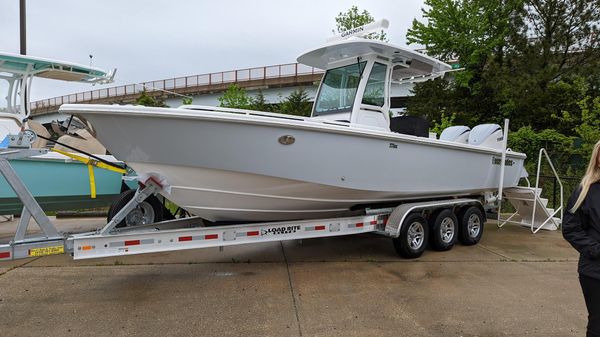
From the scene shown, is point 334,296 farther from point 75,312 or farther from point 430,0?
point 430,0

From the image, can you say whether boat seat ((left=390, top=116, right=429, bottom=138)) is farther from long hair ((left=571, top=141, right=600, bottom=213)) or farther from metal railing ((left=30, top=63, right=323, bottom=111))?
metal railing ((left=30, top=63, right=323, bottom=111))

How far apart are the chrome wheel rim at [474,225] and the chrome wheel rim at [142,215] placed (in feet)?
15.8

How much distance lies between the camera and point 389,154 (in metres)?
5.00

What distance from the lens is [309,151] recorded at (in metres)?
4.36

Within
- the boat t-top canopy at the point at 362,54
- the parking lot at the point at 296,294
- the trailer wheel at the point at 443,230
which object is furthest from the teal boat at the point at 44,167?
the trailer wheel at the point at 443,230

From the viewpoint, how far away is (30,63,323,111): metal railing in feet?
79.4

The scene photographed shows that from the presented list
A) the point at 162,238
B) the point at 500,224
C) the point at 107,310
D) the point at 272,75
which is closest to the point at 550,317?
the point at 162,238

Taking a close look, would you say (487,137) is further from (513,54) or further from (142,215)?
(513,54)

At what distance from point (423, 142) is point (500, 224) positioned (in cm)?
459

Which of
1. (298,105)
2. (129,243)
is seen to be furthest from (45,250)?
(298,105)

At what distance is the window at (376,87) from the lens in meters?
5.61

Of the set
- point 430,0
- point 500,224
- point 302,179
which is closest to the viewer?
point 302,179

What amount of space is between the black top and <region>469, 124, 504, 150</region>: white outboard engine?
443 cm

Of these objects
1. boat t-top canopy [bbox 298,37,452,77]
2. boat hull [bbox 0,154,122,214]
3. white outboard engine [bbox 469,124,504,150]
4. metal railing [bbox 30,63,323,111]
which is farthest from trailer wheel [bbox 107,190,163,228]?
metal railing [bbox 30,63,323,111]
